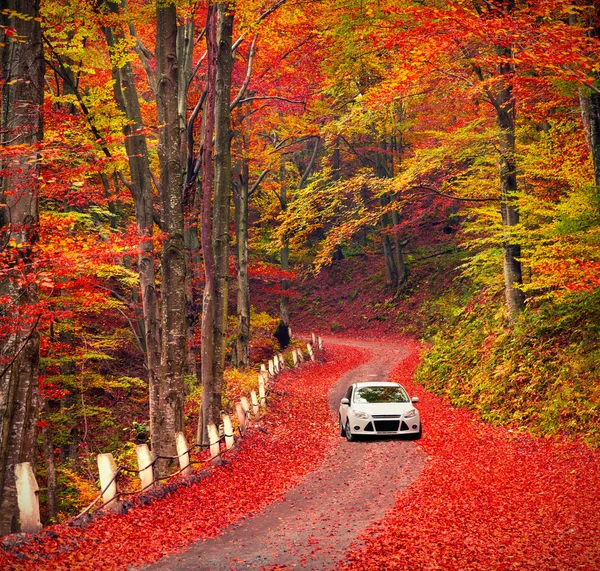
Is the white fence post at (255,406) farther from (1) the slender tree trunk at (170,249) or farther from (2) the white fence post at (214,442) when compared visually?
(1) the slender tree trunk at (170,249)

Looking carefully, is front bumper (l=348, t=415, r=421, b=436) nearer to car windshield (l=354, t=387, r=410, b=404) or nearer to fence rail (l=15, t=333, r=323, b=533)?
car windshield (l=354, t=387, r=410, b=404)

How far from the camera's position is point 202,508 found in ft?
33.6

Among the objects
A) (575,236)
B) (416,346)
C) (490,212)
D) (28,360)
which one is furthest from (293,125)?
(28,360)

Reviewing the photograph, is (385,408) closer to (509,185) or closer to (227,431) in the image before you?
(227,431)

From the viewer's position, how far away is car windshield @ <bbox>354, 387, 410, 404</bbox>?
15594 mm

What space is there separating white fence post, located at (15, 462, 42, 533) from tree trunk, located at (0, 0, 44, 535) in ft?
4.27

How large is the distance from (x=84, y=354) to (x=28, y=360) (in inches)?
387

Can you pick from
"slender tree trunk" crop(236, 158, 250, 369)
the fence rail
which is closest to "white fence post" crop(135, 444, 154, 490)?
the fence rail

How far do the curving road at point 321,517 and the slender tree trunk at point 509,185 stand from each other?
258 inches

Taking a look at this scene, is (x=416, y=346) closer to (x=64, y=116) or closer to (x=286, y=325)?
(x=286, y=325)

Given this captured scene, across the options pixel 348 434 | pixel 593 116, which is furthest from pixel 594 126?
pixel 348 434

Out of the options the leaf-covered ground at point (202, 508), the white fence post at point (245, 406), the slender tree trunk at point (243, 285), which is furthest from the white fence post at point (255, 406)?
the slender tree trunk at point (243, 285)

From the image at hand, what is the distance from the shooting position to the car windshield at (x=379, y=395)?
15594 mm

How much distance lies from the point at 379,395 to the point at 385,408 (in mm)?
697
